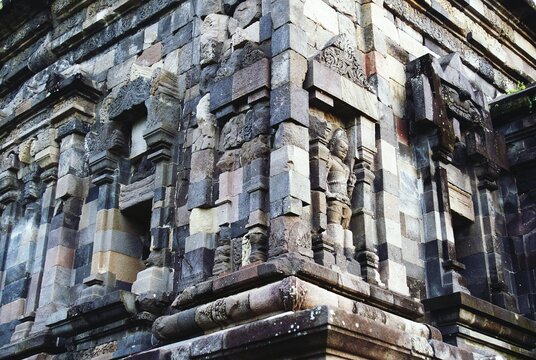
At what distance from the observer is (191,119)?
9953 mm

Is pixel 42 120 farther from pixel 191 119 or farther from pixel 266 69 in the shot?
pixel 266 69

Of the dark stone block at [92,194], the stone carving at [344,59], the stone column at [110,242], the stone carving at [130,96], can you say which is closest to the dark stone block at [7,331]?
the stone column at [110,242]

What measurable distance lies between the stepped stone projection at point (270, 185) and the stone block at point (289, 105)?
2 cm

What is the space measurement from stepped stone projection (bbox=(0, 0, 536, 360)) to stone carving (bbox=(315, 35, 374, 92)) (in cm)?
3

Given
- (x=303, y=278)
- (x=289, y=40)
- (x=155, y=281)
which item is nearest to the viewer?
(x=303, y=278)

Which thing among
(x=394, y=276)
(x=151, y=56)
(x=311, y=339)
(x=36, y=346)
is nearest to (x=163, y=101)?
(x=151, y=56)

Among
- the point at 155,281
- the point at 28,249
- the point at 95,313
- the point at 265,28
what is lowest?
the point at 95,313

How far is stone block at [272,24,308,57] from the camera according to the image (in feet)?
29.2

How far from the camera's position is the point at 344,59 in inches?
371

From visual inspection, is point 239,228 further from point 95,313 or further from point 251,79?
point 95,313

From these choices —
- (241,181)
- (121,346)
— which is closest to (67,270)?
(121,346)

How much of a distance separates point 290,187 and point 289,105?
0.94 metres

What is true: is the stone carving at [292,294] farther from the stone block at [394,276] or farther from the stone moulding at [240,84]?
the stone moulding at [240,84]

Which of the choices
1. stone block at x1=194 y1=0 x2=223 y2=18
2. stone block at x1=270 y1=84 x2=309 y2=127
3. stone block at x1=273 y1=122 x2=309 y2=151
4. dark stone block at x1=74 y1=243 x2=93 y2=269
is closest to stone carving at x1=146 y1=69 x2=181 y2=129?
stone block at x1=194 y1=0 x2=223 y2=18
